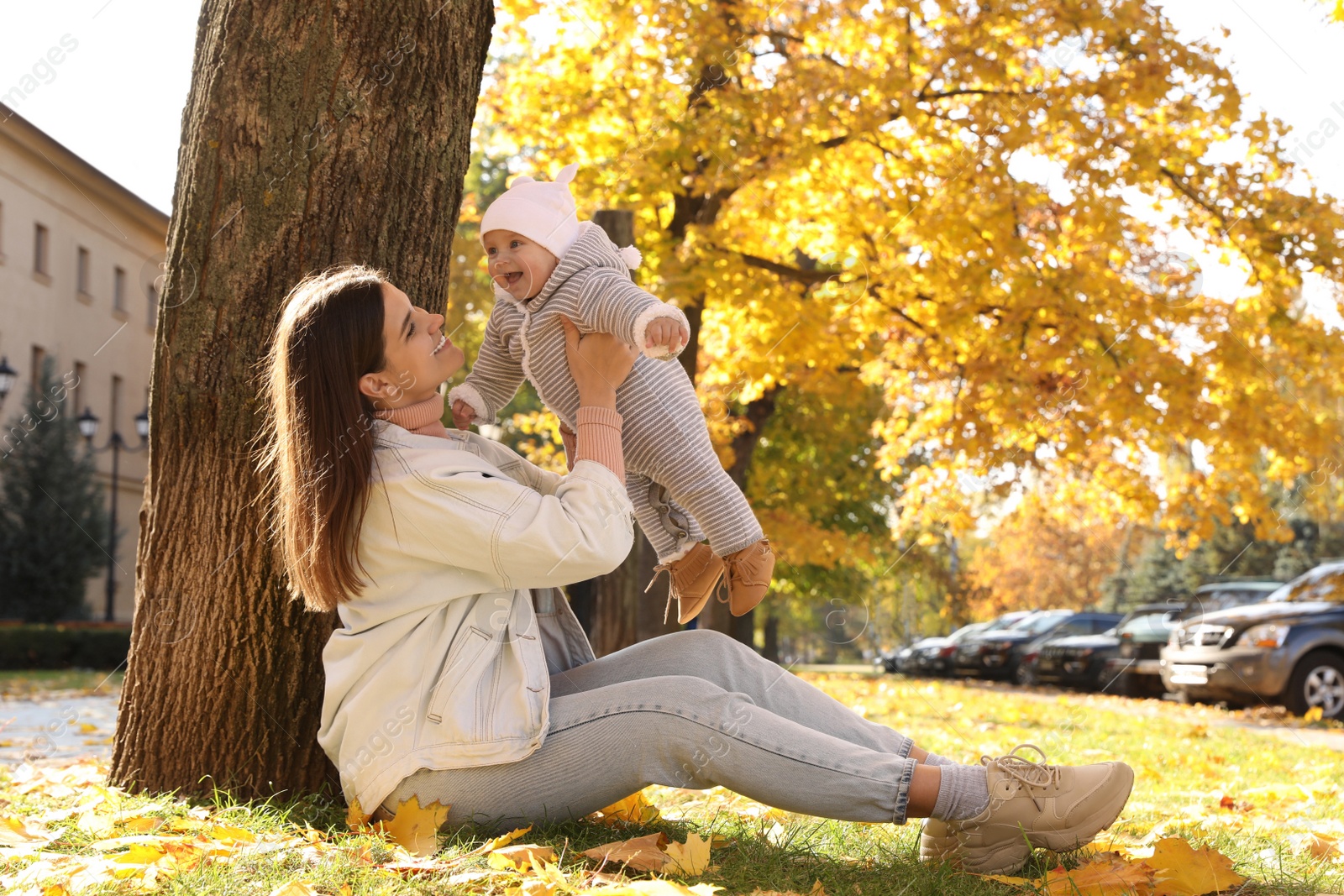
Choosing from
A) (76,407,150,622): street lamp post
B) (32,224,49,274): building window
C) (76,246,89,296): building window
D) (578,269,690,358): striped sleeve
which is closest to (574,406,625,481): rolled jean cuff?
(578,269,690,358): striped sleeve

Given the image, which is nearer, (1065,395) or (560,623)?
(560,623)

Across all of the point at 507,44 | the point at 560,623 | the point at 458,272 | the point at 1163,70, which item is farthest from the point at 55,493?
the point at 560,623

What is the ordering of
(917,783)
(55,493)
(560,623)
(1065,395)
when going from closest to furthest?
1. (917,783)
2. (560,623)
3. (1065,395)
4. (55,493)

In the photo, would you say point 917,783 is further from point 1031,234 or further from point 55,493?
point 55,493

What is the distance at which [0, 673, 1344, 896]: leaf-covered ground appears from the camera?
95.0 inches

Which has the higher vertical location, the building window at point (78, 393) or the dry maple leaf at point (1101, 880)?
the building window at point (78, 393)

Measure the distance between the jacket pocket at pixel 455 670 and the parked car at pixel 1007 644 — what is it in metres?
19.2

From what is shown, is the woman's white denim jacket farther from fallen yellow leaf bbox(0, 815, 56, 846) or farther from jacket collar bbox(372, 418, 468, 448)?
fallen yellow leaf bbox(0, 815, 56, 846)

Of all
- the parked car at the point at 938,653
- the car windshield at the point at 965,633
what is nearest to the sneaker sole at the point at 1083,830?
the parked car at the point at 938,653

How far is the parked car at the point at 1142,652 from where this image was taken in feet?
49.1

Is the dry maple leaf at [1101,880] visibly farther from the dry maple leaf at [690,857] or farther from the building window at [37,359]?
the building window at [37,359]

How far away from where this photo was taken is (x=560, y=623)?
3.14 metres

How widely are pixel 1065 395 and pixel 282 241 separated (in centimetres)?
901

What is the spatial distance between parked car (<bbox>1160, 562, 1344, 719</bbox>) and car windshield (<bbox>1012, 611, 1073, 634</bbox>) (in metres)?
10.3
